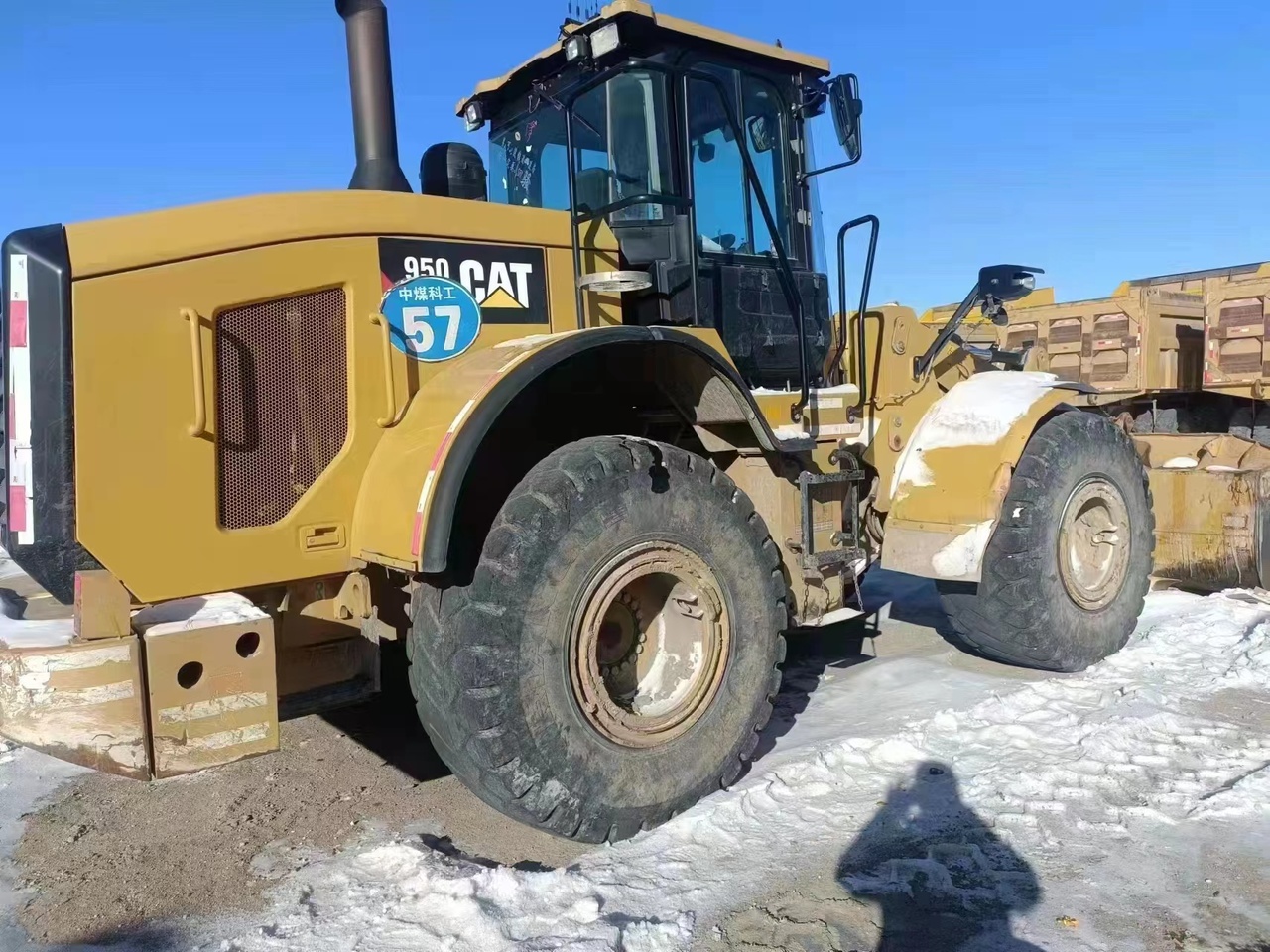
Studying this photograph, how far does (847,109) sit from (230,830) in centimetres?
400

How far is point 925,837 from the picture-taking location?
341cm

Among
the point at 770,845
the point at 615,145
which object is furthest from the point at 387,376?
the point at 770,845

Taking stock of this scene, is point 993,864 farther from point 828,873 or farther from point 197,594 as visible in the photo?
point 197,594

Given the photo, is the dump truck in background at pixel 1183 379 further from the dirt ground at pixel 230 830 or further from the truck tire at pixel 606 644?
the dirt ground at pixel 230 830

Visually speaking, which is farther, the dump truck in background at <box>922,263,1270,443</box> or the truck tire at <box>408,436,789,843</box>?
the dump truck in background at <box>922,263,1270,443</box>

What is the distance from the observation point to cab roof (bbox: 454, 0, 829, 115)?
4070mm

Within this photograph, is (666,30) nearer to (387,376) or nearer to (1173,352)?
(387,376)

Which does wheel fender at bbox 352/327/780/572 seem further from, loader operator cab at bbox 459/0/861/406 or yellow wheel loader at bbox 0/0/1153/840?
loader operator cab at bbox 459/0/861/406

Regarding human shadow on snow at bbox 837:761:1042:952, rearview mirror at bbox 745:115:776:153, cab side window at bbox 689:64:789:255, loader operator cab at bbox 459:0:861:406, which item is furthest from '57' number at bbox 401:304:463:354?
human shadow on snow at bbox 837:761:1042:952

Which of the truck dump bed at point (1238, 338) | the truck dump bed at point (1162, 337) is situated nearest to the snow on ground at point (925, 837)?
the truck dump bed at point (1162, 337)

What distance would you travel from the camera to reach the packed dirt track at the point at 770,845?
2.87m

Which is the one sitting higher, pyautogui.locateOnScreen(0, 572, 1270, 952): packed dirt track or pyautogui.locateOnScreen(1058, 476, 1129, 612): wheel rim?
pyautogui.locateOnScreen(1058, 476, 1129, 612): wheel rim

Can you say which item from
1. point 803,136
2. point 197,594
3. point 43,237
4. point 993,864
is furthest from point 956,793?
point 43,237

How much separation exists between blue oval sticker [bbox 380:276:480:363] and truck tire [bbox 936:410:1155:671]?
2.90 m
